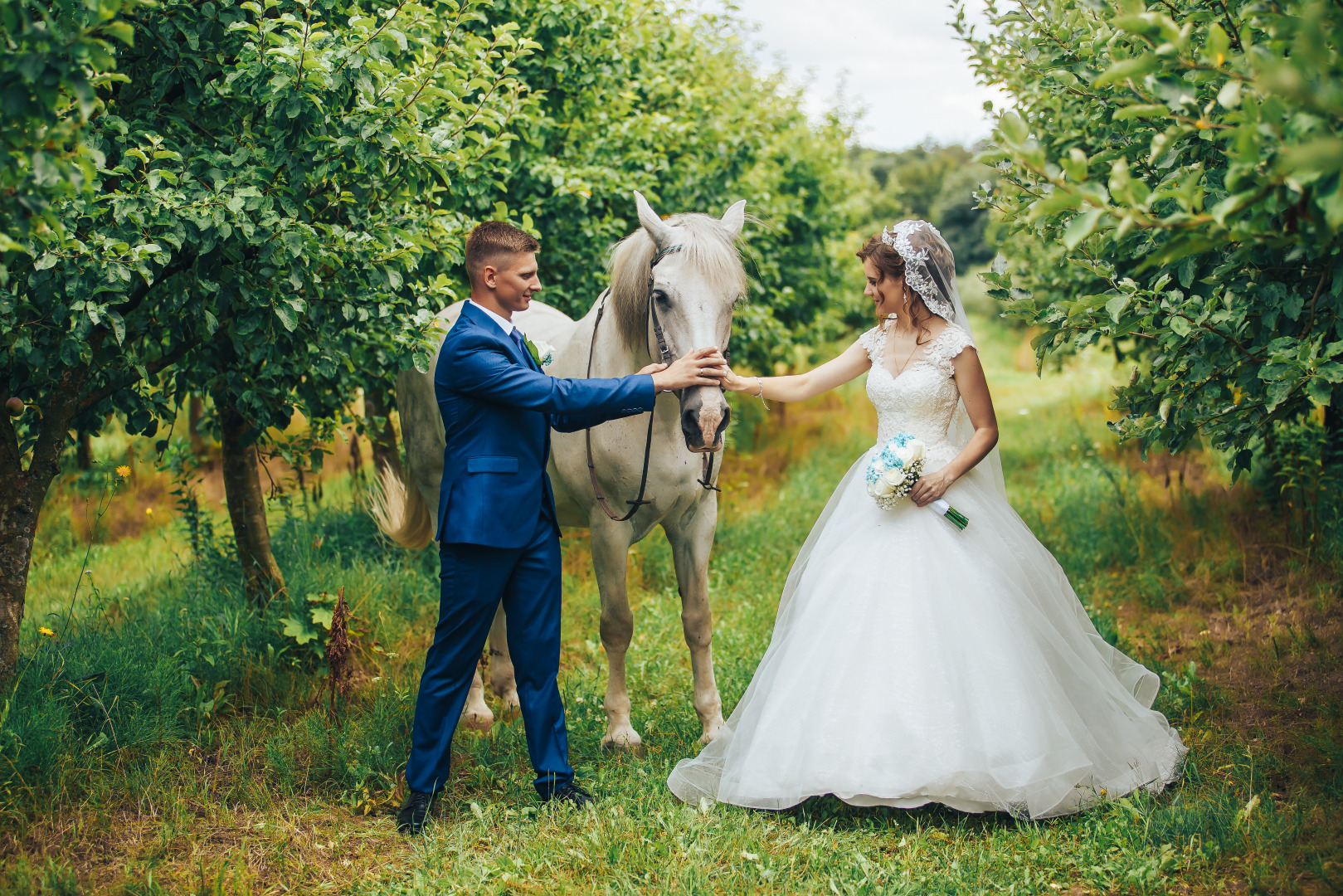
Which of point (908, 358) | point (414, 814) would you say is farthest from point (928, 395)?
point (414, 814)

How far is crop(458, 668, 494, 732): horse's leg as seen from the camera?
4785 mm

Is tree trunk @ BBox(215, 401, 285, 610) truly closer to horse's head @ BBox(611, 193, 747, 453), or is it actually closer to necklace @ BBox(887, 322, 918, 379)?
horse's head @ BBox(611, 193, 747, 453)

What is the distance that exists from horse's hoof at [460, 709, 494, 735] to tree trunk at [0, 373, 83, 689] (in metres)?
2.05

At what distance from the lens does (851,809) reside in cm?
357

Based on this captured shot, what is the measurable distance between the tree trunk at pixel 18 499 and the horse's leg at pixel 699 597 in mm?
2816

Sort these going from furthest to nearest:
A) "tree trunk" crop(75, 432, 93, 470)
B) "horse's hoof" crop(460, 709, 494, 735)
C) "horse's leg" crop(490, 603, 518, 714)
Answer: "tree trunk" crop(75, 432, 93, 470) → "horse's leg" crop(490, 603, 518, 714) → "horse's hoof" crop(460, 709, 494, 735)

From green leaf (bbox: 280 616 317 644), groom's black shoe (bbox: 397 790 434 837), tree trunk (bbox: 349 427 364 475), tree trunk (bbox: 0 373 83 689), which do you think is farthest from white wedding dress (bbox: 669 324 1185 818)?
tree trunk (bbox: 349 427 364 475)

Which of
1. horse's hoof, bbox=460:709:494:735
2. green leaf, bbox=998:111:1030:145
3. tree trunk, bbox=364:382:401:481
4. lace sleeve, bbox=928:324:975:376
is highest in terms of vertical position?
green leaf, bbox=998:111:1030:145

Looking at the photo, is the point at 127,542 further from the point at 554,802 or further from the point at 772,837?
the point at 772,837

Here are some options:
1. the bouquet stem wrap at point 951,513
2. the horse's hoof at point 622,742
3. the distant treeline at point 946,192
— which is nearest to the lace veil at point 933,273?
the bouquet stem wrap at point 951,513

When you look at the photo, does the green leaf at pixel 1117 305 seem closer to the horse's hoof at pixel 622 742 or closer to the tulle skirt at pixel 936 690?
the tulle skirt at pixel 936 690

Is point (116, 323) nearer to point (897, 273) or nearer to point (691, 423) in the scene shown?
point (691, 423)

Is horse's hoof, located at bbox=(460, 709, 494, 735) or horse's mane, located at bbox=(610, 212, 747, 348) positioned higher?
horse's mane, located at bbox=(610, 212, 747, 348)

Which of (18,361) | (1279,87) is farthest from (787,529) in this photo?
(1279,87)
